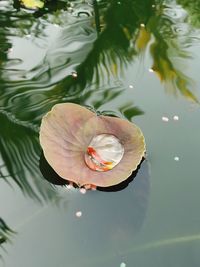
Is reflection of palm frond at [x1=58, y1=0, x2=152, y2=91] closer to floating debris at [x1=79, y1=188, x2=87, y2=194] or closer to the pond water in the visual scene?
the pond water

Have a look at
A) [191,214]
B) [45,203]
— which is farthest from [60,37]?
[191,214]

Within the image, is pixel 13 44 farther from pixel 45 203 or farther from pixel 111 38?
pixel 45 203

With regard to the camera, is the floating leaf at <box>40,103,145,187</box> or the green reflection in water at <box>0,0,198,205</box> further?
the green reflection in water at <box>0,0,198,205</box>

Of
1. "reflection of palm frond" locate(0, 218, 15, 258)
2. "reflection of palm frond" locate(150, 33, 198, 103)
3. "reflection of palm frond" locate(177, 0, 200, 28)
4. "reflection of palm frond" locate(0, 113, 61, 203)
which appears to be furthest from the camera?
"reflection of palm frond" locate(177, 0, 200, 28)

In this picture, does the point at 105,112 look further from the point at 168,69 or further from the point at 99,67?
the point at 168,69

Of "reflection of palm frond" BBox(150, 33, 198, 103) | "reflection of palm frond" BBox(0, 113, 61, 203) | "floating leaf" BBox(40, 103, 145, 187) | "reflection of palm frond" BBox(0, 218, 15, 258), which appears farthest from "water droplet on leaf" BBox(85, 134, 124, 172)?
"reflection of palm frond" BBox(150, 33, 198, 103)

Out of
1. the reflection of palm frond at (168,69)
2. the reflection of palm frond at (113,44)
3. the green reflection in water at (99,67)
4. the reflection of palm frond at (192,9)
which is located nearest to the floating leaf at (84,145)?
the green reflection in water at (99,67)

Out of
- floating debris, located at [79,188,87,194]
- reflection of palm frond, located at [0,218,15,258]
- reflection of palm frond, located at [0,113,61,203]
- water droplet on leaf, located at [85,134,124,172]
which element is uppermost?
water droplet on leaf, located at [85,134,124,172]
